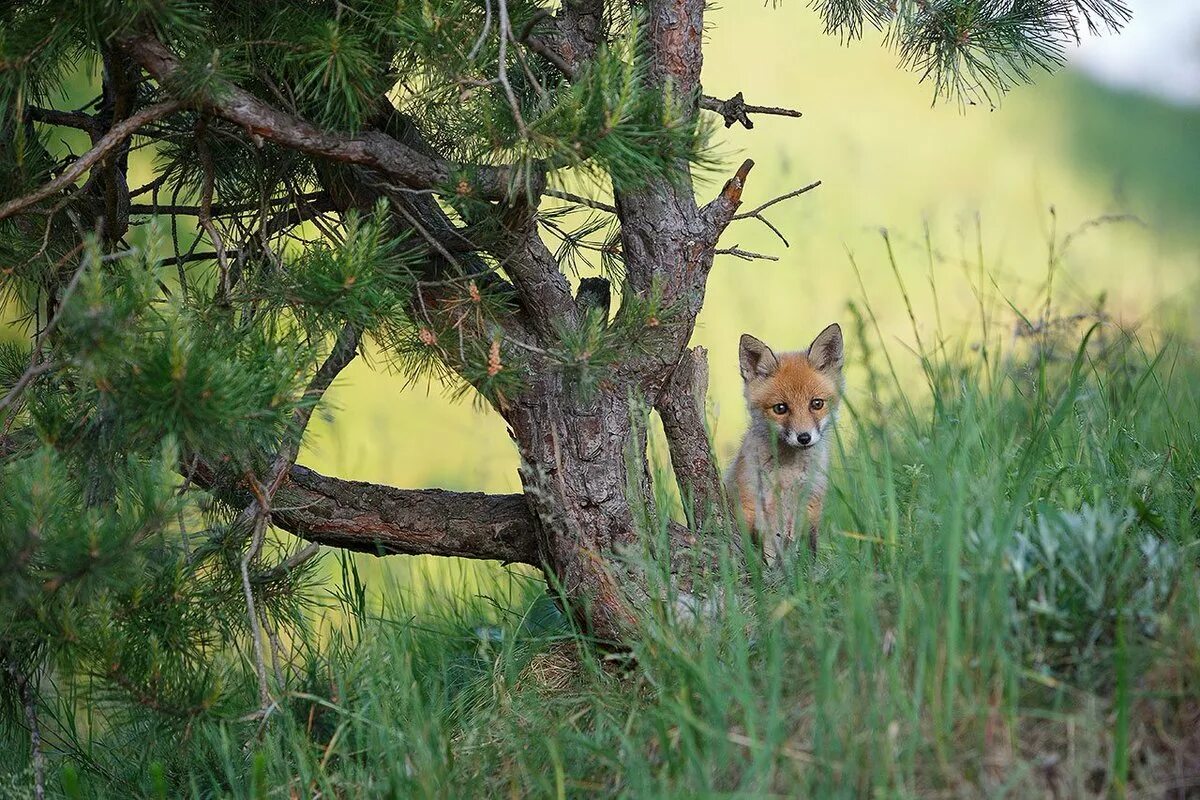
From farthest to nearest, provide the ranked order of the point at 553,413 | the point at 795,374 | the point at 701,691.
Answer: the point at 795,374
the point at 553,413
the point at 701,691

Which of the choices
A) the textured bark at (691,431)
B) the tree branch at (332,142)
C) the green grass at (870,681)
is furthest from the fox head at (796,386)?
the tree branch at (332,142)

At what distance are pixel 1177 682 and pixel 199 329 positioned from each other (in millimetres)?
2284

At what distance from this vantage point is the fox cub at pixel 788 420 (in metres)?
4.30

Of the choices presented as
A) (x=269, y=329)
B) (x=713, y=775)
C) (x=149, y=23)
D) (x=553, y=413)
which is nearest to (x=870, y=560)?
(x=713, y=775)

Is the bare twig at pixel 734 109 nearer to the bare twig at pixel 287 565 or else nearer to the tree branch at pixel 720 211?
the tree branch at pixel 720 211

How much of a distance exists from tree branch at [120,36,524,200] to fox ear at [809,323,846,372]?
6.00 feet

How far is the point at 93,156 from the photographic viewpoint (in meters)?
2.71

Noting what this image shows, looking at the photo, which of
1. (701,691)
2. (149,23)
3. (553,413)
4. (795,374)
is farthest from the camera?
(795,374)

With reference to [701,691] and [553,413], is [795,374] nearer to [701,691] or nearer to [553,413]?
[553,413]

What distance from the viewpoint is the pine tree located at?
2518 mm

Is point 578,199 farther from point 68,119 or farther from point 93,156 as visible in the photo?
point 68,119

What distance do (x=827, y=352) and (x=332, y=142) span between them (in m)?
2.30

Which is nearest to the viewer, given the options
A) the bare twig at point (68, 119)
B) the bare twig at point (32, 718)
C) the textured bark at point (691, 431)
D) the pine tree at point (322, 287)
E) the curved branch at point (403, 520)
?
the pine tree at point (322, 287)

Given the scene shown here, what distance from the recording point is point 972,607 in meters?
2.23
